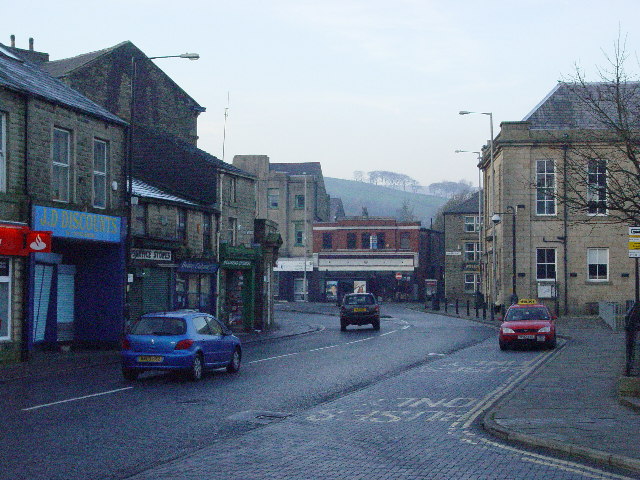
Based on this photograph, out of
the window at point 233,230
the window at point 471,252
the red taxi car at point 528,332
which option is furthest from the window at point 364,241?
the red taxi car at point 528,332

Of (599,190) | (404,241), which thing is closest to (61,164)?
(599,190)

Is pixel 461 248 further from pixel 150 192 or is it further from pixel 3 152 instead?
pixel 3 152

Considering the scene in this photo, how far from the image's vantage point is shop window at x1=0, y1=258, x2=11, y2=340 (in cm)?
2291

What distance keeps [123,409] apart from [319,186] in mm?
82309

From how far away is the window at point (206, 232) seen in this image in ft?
126

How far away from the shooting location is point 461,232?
8700cm

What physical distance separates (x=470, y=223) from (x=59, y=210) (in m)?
65.6

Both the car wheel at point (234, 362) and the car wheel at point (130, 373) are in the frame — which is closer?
the car wheel at point (130, 373)

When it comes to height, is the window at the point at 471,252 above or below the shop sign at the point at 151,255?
above

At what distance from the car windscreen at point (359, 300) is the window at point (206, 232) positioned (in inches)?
305

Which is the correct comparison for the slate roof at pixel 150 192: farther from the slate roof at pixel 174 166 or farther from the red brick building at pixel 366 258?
the red brick building at pixel 366 258

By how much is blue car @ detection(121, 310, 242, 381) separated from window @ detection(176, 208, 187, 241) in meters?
16.4

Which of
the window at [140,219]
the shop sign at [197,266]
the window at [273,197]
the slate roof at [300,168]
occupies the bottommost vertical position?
the shop sign at [197,266]

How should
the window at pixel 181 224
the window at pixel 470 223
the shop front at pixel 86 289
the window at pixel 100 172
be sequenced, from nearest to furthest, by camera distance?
the shop front at pixel 86 289 → the window at pixel 100 172 → the window at pixel 181 224 → the window at pixel 470 223
